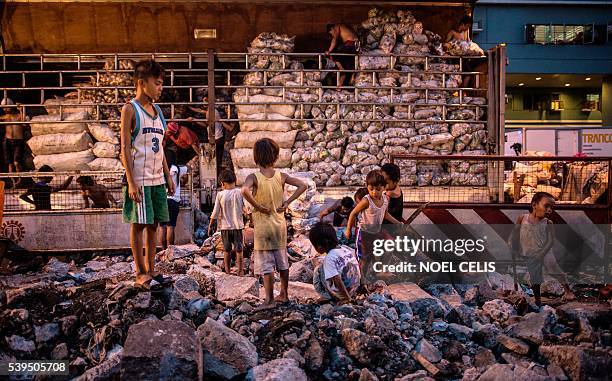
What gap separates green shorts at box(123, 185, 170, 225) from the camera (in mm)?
3777

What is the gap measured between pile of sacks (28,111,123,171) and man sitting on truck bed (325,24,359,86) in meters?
4.19

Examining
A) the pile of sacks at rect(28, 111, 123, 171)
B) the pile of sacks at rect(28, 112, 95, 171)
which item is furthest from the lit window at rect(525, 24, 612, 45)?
the pile of sacks at rect(28, 112, 95, 171)

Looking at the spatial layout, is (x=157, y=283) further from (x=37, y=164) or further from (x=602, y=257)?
(x=37, y=164)

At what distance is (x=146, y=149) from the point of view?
12.5 ft

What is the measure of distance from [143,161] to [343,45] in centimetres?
635

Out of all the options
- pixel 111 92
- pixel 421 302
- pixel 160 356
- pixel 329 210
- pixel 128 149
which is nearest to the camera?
pixel 160 356

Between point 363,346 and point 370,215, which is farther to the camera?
point 370,215

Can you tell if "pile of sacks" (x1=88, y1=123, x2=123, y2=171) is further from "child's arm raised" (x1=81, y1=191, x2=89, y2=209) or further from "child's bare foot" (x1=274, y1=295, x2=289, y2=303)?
"child's bare foot" (x1=274, y1=295, x2=289, y2=303)

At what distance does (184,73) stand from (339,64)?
3065 mm

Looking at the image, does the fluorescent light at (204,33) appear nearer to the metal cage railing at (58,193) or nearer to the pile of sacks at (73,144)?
the pile of sacks at (73,144)

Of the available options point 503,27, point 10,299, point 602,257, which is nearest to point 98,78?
point 10,299

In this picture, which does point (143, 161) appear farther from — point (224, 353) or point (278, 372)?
point (278, 372)

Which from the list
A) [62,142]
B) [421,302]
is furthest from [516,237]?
[62,142]

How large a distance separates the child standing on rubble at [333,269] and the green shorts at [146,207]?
145cm
